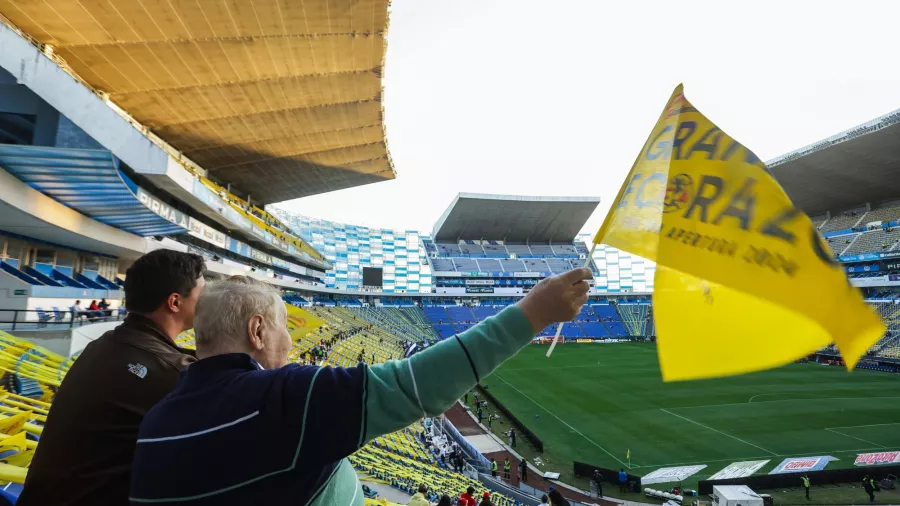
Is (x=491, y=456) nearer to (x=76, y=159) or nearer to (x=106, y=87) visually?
(x=76, y=159)

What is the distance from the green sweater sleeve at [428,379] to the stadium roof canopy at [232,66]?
1765 centimetres

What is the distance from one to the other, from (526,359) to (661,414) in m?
18.0

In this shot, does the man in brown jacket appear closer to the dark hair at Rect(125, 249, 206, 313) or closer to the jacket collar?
the dark hair at Rect(125, 249, 206, 313)

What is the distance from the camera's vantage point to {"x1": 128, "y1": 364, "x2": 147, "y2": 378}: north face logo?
69.7 inches

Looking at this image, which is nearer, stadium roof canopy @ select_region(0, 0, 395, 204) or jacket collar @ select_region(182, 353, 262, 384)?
jacket collar @ select_region(182, 353, 262, 384)

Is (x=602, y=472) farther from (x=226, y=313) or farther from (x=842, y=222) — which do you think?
(x=842, y=222)

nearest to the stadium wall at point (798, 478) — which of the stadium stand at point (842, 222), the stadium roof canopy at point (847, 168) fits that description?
the stadium roof canopy at point (847, 168)

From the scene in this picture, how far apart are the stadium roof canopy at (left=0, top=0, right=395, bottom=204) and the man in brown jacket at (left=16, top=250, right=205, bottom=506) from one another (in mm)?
16908

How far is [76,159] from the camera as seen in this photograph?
10211mm

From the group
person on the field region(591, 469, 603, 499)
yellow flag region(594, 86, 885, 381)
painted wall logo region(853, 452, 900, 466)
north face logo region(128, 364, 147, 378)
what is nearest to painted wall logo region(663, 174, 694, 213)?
yellow flag region(594, 86, 885, 381)

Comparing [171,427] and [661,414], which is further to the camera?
[661,414]

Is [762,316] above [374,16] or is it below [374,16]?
below

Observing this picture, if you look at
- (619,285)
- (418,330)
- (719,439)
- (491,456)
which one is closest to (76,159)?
(491,456)

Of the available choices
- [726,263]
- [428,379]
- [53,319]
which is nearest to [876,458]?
[726,263]
